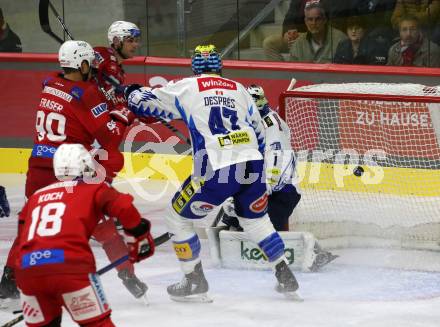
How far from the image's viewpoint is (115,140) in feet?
→ 20.8

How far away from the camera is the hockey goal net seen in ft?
23.1

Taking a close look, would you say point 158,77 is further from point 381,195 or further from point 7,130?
point 381,195

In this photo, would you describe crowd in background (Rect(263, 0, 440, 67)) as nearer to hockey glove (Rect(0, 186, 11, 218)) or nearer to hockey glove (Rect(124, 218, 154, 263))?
hockey glove (Rect(0, 186, 11, 218))

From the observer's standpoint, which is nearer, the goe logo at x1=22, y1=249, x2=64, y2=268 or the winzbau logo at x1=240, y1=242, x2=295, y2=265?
the goe logo at x1=22, y1=249, x2=64, y2=268

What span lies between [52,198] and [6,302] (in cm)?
164

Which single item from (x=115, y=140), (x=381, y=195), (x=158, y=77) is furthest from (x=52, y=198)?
(x=158, y=77)

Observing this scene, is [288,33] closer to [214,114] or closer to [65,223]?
[214,114]

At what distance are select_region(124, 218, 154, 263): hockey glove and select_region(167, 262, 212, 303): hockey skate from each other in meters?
1.25

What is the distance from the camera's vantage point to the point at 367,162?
7926 millimetres

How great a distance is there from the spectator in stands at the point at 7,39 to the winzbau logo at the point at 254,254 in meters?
4.22

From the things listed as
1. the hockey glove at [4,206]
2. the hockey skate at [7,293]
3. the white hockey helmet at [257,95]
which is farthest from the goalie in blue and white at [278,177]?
the hockey glove at [4,206]

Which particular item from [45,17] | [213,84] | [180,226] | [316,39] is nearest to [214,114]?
[213,84]

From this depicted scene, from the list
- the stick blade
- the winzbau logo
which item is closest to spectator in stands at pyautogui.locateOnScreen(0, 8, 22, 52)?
the stick blade

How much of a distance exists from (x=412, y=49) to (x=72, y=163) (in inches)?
186
